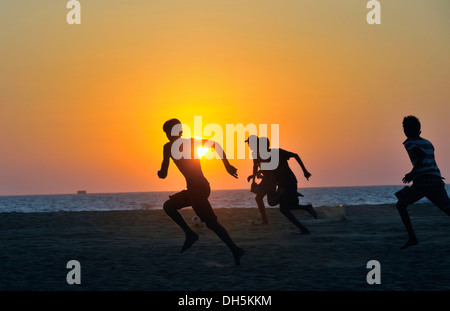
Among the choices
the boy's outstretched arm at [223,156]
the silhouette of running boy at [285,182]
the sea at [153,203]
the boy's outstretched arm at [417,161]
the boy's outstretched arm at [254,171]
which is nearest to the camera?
the boy's outstretched arm at [223,156]

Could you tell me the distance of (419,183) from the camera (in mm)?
8289

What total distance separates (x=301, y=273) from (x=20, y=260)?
14.5ft

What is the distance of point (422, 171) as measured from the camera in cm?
Answer: 825

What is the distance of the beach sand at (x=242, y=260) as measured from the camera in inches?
260

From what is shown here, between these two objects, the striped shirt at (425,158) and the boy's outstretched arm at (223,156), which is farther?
the striped shirt at (425,158)

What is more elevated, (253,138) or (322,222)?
(253,138)

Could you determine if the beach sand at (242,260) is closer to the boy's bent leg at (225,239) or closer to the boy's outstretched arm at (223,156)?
the boy's bent leg at (225,239)

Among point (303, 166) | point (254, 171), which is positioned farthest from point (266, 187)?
point (303, 166)

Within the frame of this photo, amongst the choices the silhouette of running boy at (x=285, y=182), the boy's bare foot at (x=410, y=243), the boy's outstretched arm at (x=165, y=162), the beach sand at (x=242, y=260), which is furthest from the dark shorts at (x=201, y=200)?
the silhouette of running boy at (x=285, y=182)

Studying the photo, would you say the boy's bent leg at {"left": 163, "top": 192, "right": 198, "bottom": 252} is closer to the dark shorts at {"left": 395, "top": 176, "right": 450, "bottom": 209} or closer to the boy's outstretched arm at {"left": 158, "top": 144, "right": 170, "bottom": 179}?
the boy's outstretched arm at {"left": 158, "top": 144, "right": 170, "bottom": 179}

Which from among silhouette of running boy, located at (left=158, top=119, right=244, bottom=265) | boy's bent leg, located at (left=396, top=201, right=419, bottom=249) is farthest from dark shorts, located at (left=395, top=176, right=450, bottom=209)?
silhouette of running boy, located at (left=158, top=119, right=244, bottom=265)

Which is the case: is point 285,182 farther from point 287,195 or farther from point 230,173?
point 230,173
